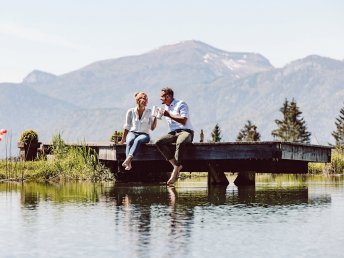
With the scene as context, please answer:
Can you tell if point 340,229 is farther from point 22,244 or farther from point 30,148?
point 30,148

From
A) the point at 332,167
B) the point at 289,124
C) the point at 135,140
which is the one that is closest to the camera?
the point at 135,140

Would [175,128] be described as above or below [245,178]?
above

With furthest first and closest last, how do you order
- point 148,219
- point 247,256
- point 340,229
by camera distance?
point 148,219 < point 340,229 < point 247,256

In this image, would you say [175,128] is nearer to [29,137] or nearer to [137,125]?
[137,125]

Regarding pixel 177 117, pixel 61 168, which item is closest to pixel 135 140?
pixel 177 117

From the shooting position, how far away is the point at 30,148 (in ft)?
107

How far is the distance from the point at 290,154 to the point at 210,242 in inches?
490

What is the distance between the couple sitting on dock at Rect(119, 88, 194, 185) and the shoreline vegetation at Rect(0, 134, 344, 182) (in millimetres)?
5405

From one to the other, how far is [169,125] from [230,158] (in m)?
2.25

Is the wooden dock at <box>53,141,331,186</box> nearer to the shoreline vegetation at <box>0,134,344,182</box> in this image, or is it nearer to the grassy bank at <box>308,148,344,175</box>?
the shoreline vegetation at <box>0,134,344,182</box>

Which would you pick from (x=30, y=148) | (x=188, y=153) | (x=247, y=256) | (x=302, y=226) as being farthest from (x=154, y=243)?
(x=30, y=148)

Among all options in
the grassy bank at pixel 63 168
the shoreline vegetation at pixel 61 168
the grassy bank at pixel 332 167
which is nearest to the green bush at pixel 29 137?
the shoreline vegetation at pixel 61 168

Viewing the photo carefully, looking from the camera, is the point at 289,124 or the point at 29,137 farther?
the point at 289,124

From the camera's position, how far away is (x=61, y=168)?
28.1 metres
